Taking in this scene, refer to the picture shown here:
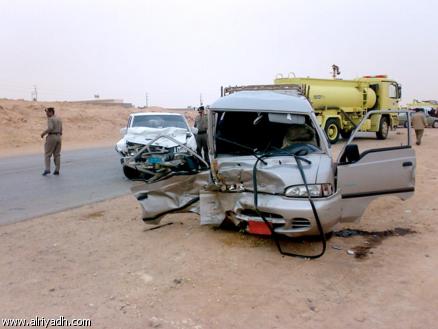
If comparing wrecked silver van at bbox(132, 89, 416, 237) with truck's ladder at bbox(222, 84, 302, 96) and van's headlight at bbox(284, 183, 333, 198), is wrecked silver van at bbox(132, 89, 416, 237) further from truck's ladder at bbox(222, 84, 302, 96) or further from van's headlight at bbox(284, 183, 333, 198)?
truck's ladder at bbox(222, 84, 302, 96)

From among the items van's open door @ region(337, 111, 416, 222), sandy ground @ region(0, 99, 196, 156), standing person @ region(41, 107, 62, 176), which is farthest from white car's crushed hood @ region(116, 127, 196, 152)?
sandy ground @ region(0, 99, 196, 156)

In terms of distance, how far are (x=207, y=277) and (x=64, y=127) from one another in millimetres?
29696

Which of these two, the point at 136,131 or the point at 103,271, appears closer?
the point at 103,271

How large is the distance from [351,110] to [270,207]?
58.8ft

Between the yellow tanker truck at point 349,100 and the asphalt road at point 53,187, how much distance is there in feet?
32.1

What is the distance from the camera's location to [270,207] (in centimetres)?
525

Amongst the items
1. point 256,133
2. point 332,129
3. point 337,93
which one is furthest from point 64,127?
point 256,133

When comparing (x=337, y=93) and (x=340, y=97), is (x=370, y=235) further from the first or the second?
(x=340, y=97)

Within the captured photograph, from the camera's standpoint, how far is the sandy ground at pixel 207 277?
382cm

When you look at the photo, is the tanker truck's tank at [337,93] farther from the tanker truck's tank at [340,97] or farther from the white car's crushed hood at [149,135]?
the white car's crushed hood at [149,135]

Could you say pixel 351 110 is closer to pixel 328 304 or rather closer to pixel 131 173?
pixel 131 173

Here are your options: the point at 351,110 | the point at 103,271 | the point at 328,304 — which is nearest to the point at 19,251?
the point at 103,271

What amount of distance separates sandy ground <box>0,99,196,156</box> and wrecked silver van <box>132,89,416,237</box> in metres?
17.3

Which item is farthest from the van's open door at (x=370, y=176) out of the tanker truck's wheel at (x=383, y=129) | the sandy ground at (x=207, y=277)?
the tanker truck's wheel at (x=383, y=129)
